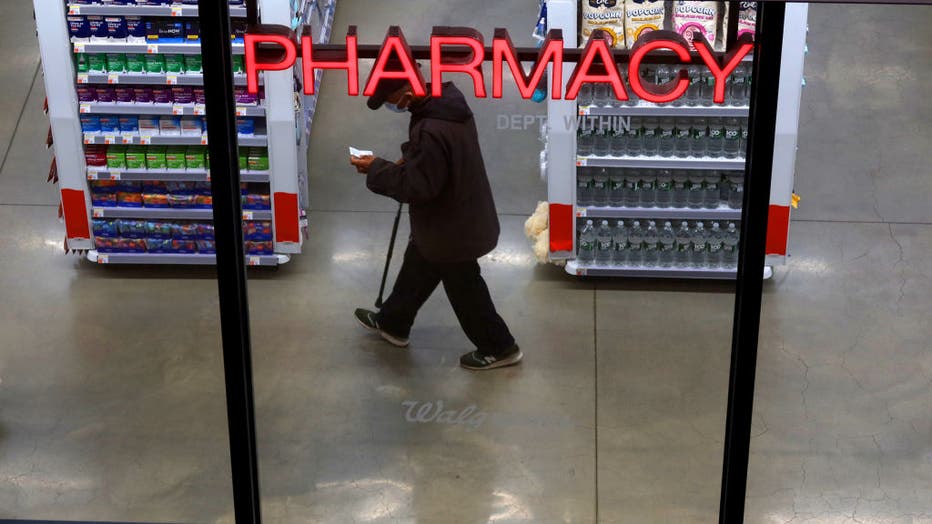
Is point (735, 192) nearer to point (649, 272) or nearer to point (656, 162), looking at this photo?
point (656, 162)

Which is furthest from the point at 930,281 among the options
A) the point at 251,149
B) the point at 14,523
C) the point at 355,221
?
the point at 14,523

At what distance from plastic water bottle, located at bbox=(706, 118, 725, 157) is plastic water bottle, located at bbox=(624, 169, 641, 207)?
1.33 feet

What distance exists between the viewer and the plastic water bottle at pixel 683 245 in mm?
7965

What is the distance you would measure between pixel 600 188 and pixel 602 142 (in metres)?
0.28

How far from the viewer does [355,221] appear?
7.90 metres

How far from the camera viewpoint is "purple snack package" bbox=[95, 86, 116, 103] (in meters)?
7.77

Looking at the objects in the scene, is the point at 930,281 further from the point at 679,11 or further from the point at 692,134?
the point at 679,11

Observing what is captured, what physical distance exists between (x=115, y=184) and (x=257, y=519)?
8.09 ft

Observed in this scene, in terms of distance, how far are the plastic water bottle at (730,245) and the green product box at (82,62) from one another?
137 inches

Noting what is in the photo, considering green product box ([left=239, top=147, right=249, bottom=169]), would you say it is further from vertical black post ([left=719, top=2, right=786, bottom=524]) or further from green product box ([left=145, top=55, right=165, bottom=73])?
vertical black post ([left=719, top=2, right=786, bottom=524])

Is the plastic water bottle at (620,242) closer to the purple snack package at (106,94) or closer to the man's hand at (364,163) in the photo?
the man's hand at (364,163)

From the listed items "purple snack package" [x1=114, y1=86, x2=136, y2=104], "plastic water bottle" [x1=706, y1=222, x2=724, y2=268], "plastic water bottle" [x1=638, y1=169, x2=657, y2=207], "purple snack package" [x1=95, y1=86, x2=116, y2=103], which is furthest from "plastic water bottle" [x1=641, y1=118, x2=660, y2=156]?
"purple snack package" [x1=95, y1=86, x2=116, y2=103]

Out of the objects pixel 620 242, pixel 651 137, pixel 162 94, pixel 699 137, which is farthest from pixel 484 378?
pixel 162 94

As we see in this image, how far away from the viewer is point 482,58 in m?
5.68
